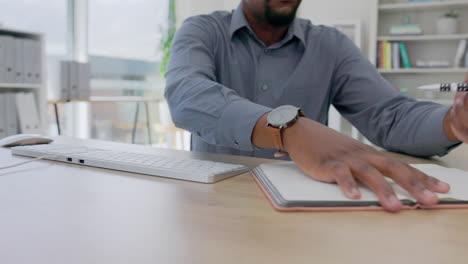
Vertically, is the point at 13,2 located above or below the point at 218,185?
Answer: above

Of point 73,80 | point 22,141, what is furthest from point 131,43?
point 22,141

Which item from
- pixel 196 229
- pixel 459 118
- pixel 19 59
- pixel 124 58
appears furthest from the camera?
pixel 124 58

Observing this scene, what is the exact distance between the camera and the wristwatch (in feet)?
2.16

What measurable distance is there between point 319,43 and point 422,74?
2.78m

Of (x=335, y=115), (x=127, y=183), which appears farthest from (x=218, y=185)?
(x=335, y=115)

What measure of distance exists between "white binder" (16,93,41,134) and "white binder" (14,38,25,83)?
0.11 meters

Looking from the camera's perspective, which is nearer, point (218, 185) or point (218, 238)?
point (218, 238)

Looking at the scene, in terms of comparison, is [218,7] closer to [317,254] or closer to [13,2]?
[13,2]

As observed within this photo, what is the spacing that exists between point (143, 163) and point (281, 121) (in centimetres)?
25

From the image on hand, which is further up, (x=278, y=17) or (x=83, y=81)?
(x=278, y=17)

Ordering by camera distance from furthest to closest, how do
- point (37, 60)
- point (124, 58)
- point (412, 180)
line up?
point (124, 58) < point (37, 60) < point (412, 180)

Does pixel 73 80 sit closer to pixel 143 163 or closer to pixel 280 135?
pixel 143 163

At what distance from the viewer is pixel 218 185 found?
60cm

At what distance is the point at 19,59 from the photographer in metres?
2.57
